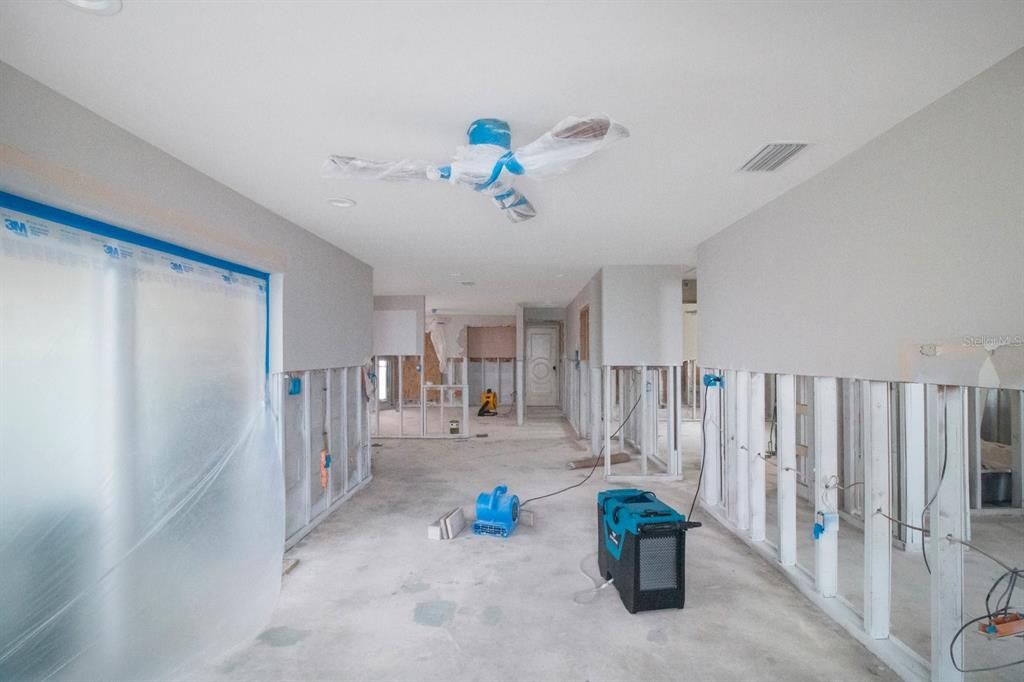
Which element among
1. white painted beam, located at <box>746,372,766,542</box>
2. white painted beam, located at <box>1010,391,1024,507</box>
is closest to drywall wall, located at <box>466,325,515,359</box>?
white painted beam, located at <box>746,372,766,542</box>

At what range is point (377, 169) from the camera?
2.16 metres

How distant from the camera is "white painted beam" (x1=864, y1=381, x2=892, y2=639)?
7.80ft

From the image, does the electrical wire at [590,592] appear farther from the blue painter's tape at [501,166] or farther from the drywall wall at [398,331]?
the drywall wall at [398,331]

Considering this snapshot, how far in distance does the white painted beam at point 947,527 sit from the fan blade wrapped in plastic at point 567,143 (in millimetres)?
1651

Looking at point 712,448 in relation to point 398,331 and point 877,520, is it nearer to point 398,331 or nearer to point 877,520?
point 877,520

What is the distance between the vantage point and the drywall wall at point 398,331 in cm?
801

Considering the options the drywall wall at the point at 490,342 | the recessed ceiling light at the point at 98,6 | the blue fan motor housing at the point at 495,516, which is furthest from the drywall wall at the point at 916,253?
the drywall wall at the point at 490,342

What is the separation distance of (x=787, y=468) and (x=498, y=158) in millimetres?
2596

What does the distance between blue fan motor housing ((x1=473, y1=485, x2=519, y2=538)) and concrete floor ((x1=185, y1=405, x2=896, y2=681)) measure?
83 millimetres

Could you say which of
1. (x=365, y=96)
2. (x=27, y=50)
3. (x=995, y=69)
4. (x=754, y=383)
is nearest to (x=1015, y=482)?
(x=754, y=383)

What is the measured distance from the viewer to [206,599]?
251 centimetres

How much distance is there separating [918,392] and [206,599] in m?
3.50

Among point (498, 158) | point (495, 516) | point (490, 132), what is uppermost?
point (490, 132)

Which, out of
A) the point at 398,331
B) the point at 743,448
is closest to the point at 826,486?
the point at 743,448
